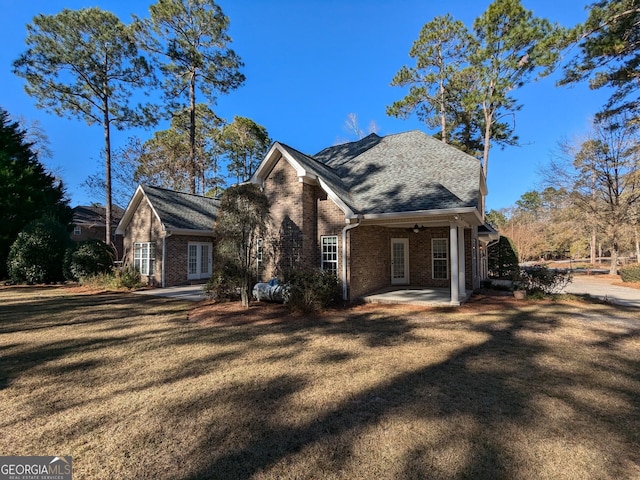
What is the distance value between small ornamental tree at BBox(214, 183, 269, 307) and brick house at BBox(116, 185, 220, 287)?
7215 mm

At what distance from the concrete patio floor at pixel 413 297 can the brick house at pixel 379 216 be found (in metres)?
0.45

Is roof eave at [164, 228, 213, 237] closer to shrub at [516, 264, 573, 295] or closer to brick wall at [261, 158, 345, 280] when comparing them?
brick wall at [261, 158, 345, 280]

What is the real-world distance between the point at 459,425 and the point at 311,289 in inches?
252

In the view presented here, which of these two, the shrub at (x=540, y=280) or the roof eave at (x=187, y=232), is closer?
the shrub at (x=540, y=280)

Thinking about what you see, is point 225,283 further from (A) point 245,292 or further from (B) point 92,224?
(B) point 92,224

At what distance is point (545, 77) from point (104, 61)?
86.3 feet

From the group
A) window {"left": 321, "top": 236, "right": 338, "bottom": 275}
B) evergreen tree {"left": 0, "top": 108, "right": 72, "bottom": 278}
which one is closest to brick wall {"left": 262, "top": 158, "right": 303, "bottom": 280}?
window {"left": 321, "top": 236, "right": 338, "bottom": 275}

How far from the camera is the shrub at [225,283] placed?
10.5m

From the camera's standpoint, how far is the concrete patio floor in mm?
10617

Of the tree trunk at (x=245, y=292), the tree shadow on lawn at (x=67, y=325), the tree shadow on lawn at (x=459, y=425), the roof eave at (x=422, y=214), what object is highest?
the roof eave at (x=422, y=214)

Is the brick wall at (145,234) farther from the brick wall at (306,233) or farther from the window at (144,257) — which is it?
the brick wall at (306,233)

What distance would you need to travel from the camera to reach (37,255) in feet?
56.4

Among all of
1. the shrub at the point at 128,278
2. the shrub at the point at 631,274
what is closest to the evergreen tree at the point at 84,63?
the shrub at the point at 128,278

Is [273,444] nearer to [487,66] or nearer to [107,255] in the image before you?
[107,255]
